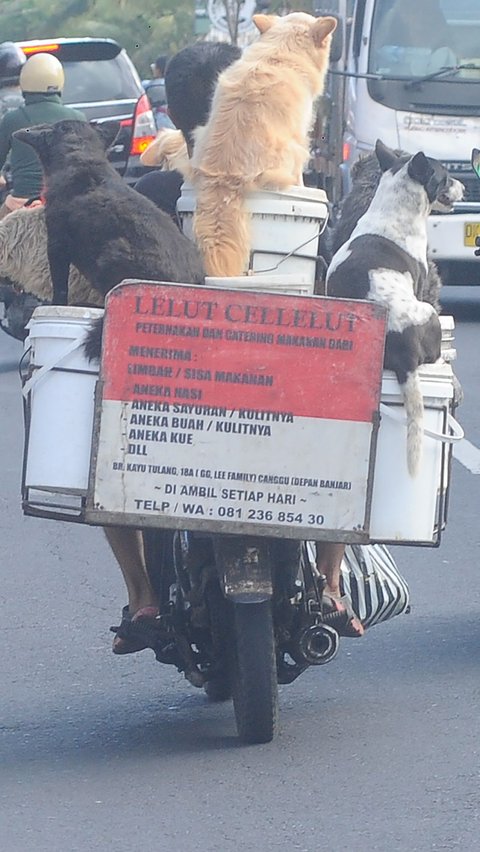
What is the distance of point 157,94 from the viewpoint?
15586mm

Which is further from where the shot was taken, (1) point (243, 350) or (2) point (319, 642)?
(2) point (319, 642)

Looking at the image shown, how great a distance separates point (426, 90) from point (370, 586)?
9.40 meters

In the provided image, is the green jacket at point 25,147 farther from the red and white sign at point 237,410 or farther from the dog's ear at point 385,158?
the red and white sign at point 237,410

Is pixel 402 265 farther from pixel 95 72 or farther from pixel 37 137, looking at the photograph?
Answer: pixel 95 72

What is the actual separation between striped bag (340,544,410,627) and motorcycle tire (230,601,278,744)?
48 centimetres

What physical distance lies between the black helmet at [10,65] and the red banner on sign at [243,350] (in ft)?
30.6

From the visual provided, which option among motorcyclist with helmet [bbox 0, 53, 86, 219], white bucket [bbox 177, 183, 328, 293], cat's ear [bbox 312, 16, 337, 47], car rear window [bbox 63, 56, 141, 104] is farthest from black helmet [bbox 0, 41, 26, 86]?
white bucket [bbox 177, 183, 328, 293]

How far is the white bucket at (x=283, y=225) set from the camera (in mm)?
4781

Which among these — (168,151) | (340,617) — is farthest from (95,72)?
(340,617)

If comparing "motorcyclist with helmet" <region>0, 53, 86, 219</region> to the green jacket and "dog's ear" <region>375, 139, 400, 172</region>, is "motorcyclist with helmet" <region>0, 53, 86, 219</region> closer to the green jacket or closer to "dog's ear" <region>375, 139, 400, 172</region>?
the green jacket

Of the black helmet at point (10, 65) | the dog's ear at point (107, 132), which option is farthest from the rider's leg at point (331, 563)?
the black helmet at point (10, 65)

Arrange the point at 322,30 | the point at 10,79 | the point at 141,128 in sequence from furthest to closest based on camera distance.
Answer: the point at 141,128 < the point at 10,79 < the point at 322,30

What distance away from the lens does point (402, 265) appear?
4.66m

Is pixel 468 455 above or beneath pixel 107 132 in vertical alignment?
beneath
